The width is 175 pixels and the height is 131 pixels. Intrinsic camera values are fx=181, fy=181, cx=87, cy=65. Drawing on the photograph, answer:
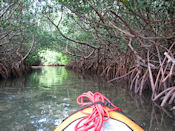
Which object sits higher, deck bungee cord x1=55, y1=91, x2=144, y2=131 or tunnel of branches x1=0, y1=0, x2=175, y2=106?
tunnel of branches x1=0, y1=0, x2=175, y2=106

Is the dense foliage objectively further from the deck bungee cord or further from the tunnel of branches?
the deck bungee cord

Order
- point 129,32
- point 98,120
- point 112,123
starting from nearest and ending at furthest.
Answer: point 98,120 → point 112,123 → point 129,32

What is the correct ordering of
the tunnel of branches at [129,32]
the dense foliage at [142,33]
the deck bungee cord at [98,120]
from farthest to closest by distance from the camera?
the tunnel of branches at [129,32] → the dense foliage at [142,33] → the deck bungee cord at [98,120]

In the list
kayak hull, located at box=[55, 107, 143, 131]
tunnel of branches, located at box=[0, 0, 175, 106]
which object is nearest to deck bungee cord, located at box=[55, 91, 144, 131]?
kayak hull, located at box=[55, 107, 143, 131]

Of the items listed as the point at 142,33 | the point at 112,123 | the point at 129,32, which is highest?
the point at 142,33

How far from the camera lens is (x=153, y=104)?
156 inches

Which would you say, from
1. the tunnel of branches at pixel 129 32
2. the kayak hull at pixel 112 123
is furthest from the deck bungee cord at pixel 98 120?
the tunnel of branches at pixel 129 32

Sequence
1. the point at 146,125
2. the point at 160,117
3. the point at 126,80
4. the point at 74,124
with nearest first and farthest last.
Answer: the point at 74,124, the point at 146,125, the point at 160,117, the point at 126,80

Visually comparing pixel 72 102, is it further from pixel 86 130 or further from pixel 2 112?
pixel 86 130

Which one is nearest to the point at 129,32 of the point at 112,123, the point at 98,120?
the point at 112,123

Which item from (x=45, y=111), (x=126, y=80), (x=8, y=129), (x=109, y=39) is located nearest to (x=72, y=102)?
(x=45, y=111)

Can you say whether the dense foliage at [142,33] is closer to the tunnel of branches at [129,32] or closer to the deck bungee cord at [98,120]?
the tunnel of branches at [129,32]

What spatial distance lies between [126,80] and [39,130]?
227 inches

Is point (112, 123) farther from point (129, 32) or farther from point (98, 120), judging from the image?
point (129, 32)
